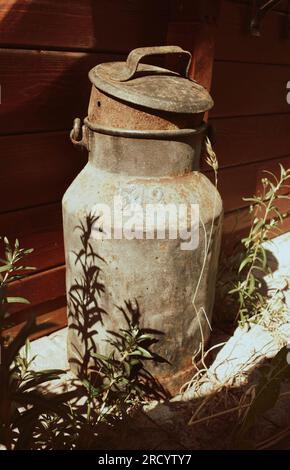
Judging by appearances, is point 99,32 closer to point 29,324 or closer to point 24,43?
point 24,43

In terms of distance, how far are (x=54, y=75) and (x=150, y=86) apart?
1.78 feet

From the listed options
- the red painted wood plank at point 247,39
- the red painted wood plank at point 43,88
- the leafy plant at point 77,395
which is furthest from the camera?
the red painted wood plank at point 247,39

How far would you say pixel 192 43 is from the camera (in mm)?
2098

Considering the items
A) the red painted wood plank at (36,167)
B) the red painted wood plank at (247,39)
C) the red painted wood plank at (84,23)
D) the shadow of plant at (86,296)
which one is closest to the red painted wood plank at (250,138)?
the red painted wood plank at (247,39)

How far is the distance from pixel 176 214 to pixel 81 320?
695mm

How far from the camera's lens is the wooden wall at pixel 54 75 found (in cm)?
184

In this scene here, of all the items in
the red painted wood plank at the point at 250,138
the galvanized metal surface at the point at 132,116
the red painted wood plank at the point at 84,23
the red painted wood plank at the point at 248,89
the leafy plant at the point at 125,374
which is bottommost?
the leafy plant at the point at 125,374

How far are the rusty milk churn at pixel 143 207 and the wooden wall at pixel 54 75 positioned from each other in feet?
0.78

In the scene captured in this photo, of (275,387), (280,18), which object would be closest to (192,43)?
(280,18)

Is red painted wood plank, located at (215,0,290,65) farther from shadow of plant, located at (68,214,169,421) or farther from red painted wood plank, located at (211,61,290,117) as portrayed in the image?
shadow of plant, located at (68,214,169,421)

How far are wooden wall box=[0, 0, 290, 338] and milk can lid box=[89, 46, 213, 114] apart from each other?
11.1 inches

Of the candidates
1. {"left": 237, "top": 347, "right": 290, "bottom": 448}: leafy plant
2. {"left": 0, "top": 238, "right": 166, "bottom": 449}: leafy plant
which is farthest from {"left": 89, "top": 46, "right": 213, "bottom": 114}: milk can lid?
{"left": 237, "top": 347, "right": 290, "bottom": 448}: leafy plant

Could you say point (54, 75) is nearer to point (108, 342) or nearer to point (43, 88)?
point (43, 88)

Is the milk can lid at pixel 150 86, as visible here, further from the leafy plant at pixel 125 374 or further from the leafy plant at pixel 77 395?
Answer: the leafy plant at pixel 125 374
